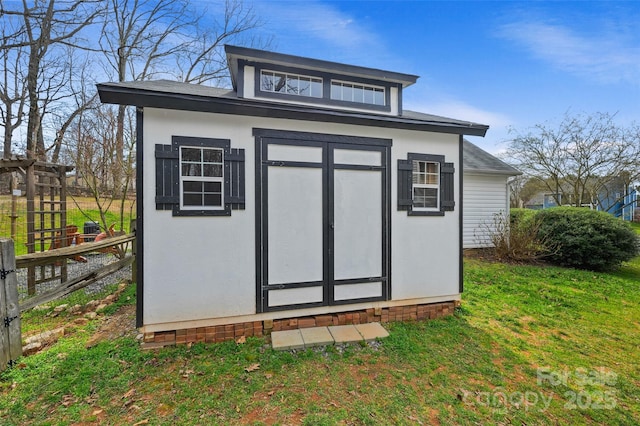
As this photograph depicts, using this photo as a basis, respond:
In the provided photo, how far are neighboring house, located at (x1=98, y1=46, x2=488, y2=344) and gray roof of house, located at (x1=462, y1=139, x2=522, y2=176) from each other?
585cm

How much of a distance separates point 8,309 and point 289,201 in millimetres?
3214

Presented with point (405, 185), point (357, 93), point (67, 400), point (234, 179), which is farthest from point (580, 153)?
point (67, 400)

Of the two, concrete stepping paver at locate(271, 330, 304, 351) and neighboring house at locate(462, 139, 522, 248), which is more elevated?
neighboring house at locate(462, 139, 522, 248)

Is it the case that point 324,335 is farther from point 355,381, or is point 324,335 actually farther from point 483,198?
point 483,198

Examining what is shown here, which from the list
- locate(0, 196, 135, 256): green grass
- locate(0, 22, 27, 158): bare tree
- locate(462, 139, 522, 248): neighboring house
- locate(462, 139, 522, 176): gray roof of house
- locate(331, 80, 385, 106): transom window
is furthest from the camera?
locate(462, 139, 522, 248): neighboring house

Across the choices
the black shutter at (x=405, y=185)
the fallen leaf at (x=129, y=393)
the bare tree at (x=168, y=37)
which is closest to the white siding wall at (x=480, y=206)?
the black shutter at (x=405, y=185)

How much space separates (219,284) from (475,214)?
9.20 m

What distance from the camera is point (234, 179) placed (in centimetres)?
347

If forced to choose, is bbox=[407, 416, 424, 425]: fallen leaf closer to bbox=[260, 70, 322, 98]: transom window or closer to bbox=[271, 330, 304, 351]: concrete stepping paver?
bbox=[271, 330, 304, 351]: concrete stepping paver

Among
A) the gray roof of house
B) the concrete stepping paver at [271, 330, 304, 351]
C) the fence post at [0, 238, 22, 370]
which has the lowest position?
the concrete stepping paver at [271, 330, 304, 351]

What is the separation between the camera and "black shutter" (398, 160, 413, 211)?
4.19m

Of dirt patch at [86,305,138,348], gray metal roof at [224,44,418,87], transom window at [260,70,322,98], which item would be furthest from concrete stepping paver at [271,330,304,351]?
gray metal roof at [224,44,418,87]

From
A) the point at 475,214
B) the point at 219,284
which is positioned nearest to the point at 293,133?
the point at 219,284

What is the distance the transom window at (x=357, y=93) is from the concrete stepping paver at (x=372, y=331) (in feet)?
11.3
